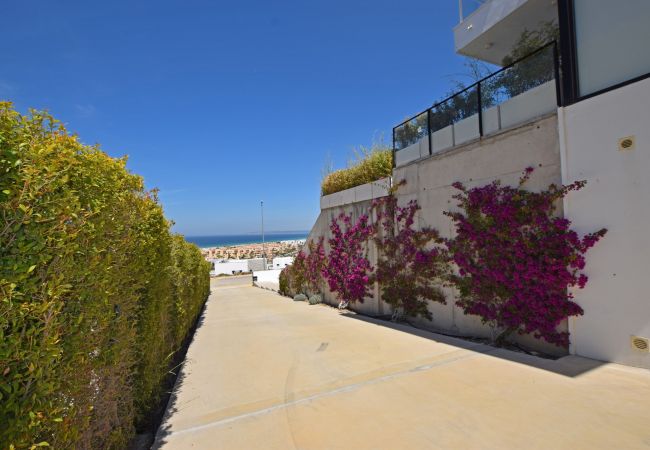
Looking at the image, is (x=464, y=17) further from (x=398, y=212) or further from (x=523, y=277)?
(x=523, y=277)

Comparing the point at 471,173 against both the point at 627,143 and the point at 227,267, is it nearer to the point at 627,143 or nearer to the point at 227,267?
the point at 627,143

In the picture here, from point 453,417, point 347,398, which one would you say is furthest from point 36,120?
point 453,417

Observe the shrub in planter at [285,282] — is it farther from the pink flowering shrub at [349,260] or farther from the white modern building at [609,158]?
the white modern building at [609,158]

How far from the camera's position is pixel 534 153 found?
16.7ft

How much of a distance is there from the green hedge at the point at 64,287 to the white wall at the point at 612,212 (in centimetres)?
528

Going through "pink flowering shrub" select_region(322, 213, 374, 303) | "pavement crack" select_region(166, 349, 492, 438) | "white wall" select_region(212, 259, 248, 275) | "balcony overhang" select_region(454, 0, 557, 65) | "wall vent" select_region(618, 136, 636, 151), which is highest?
"balcony overhang" select_region(454, 0, 557, 65)

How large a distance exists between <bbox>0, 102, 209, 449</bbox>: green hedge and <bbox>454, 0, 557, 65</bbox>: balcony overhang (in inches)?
303

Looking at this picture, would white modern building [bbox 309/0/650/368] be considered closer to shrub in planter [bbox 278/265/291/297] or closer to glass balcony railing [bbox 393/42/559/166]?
glass balcony railing [bbox 393/42/559/166]

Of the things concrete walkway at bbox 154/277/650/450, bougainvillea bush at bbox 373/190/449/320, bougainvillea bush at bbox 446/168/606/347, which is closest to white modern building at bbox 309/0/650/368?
bougainvillea bush at bbox 446/168/606/347

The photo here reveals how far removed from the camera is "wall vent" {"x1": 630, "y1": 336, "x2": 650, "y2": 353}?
13.0ft

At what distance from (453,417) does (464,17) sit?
8643 millimetres

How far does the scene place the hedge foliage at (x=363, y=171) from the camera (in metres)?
8.65

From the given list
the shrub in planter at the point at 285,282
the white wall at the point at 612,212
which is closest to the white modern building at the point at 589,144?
the white wall at the point at 612,212

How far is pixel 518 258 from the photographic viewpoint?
16.7 feet
